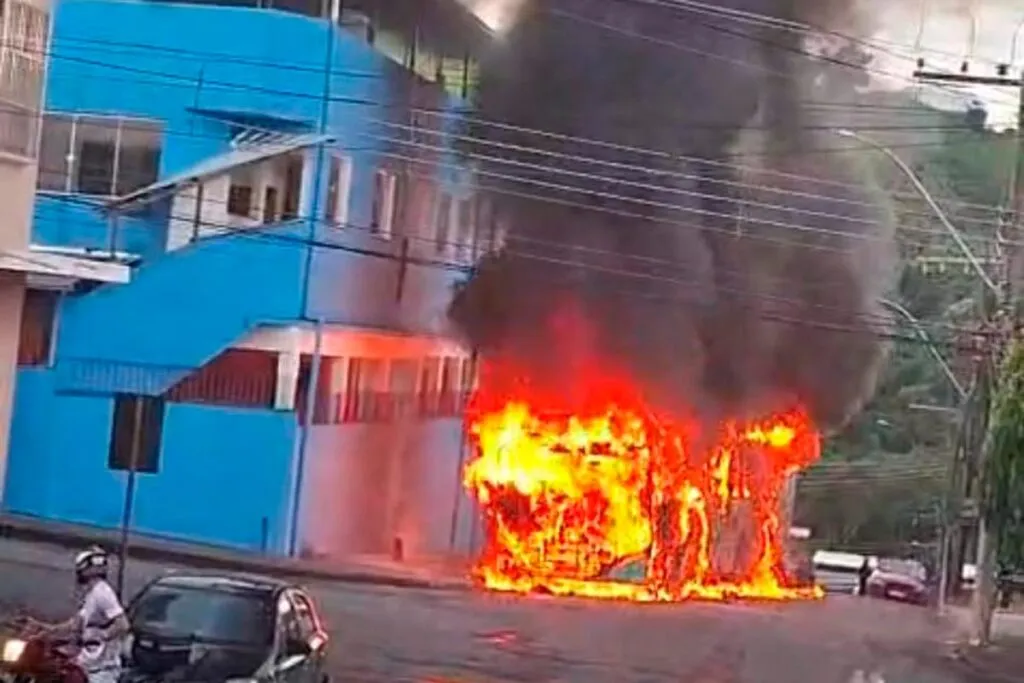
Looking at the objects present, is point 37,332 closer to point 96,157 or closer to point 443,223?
point 96,157

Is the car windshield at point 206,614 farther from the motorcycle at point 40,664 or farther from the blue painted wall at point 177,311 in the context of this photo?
the blue painted wall at point 177,311

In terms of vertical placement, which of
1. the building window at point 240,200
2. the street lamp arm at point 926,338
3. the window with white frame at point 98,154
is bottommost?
the street lamp arm at point 926,338

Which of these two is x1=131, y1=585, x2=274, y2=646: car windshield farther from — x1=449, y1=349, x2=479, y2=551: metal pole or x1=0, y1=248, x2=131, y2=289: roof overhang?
x1=449, y1=349, x2=479, y2=551: metal pole

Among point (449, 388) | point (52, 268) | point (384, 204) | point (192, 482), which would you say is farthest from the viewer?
point (449, 388)

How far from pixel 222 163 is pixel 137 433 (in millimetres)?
14513

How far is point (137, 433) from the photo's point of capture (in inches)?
680

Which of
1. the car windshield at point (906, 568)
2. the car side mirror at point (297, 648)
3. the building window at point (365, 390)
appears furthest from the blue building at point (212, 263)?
the car side mirror at point (297, 648)

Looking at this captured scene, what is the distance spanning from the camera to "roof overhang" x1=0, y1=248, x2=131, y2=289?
20000 millimetres

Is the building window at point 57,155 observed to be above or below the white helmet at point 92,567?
above

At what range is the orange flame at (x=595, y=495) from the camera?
3506 cm

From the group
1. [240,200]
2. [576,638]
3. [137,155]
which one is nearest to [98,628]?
[576,638]

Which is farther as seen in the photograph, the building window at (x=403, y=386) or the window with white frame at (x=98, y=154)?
the building window at (x=403, y=386)

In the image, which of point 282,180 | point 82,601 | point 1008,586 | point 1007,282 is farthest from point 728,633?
point 82,601

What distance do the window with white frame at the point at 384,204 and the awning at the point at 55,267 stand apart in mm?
8040
